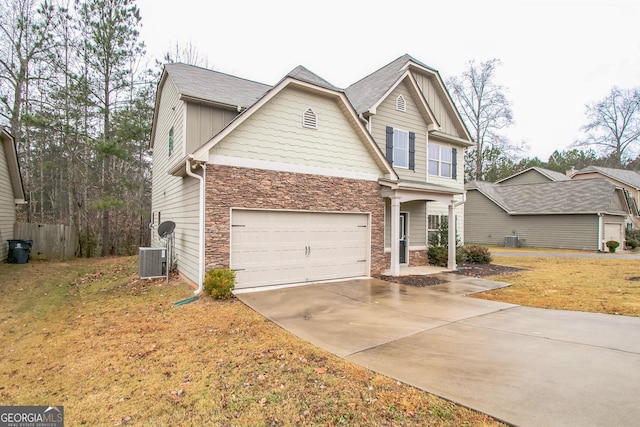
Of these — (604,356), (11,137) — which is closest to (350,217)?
(604,356)

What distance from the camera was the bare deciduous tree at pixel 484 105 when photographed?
3556 cm

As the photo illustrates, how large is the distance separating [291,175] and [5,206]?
14358 mm

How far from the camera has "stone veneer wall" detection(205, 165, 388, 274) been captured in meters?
7.88

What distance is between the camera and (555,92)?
94.9 ft

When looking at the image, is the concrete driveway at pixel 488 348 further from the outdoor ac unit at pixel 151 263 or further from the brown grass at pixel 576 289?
the outdoor ac unit at pixel 151 263

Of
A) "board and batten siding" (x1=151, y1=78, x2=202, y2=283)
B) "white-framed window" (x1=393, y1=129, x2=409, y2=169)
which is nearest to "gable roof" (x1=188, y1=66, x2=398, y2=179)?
"board and batten siding" (x1=151, y1=78, x2=202, y2=283)

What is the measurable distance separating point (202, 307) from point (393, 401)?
4902 millimetres

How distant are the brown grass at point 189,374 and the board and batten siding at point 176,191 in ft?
6.97

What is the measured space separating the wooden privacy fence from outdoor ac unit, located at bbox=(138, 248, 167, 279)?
33.5ft

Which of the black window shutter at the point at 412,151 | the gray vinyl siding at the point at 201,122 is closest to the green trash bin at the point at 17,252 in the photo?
the gray vinyl siding at the point at 201,122

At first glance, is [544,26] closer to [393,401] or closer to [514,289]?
[514,289]

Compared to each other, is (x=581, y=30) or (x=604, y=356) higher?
(x=581, y=30)

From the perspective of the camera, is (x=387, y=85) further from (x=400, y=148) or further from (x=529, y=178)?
(x=529, y=178)

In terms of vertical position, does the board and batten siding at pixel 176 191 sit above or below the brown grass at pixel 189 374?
above
